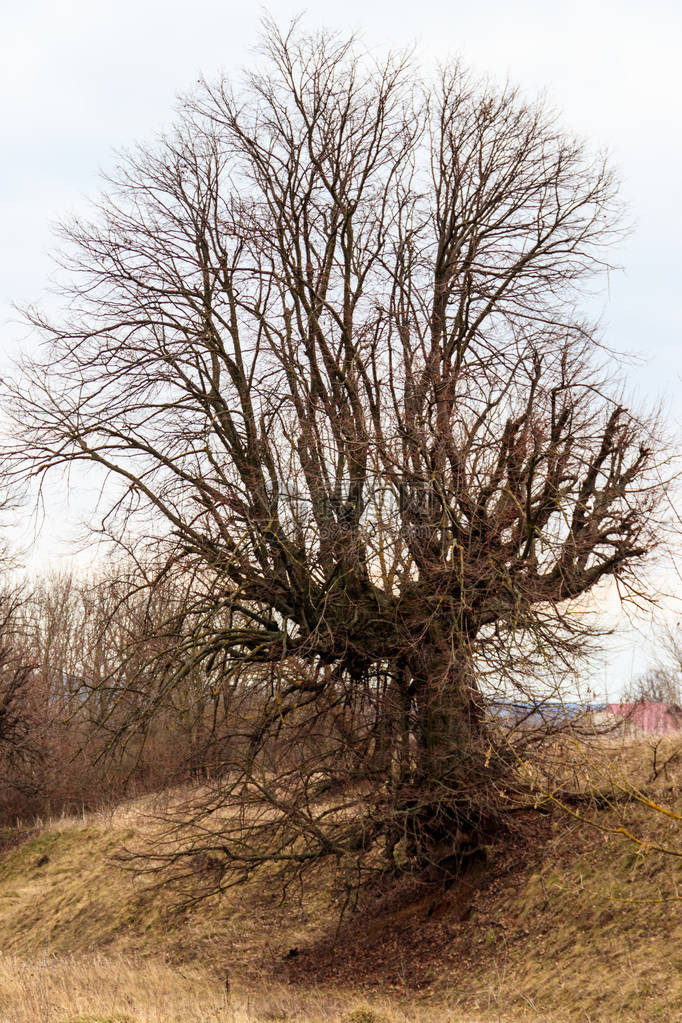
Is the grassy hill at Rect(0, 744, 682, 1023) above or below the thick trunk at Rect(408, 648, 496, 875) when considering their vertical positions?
below

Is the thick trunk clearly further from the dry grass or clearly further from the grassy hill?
the dry grass

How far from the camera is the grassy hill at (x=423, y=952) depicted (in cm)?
1023

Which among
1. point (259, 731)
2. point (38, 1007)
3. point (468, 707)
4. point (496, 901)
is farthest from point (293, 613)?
point (38, 1007)

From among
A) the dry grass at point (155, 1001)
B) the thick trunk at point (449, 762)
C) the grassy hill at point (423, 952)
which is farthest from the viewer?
the thick trunk at point (449, 762)

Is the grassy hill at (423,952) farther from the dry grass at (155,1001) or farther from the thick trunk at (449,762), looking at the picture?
the thick trunk at (449,762)

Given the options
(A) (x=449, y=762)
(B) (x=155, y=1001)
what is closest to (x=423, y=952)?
(A) (x=449, y=762)

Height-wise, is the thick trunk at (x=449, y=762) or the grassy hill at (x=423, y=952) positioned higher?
the thick trunk at (x=449, y=762)

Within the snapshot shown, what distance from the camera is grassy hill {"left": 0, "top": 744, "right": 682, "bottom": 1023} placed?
10.2 meters

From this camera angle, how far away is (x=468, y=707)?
12.4m

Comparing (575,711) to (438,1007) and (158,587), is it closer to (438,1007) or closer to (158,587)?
(438,1007)

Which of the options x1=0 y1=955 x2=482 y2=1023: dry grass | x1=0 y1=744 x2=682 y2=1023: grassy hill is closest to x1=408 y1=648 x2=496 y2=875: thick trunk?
x1=0 y1=744 x2=682 y2=1023: grassy hill

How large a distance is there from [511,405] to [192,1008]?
7782 millimetres

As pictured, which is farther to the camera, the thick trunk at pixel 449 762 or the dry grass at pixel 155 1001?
the thick trunk at pixel 449 762

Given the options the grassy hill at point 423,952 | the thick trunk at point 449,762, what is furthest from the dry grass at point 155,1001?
the thick trunk at point 449,762
